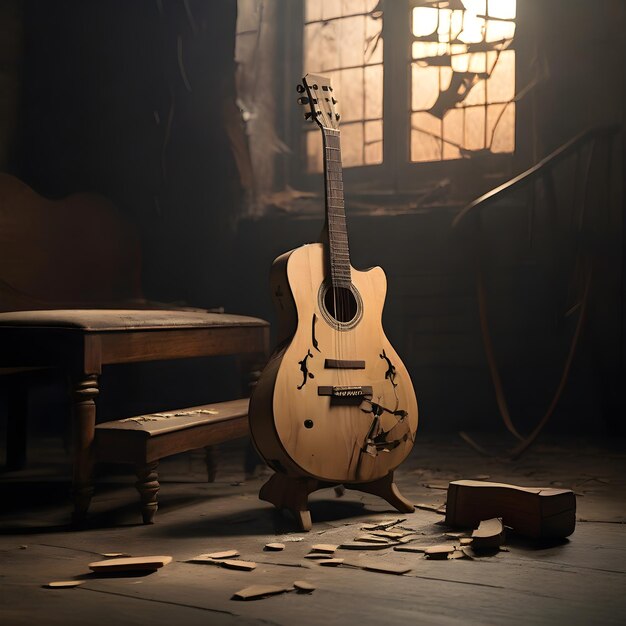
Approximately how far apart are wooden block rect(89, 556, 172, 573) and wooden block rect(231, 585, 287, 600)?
0.31 metres

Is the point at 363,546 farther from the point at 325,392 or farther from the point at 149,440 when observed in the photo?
the point at 149,440

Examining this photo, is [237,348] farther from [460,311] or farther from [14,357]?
[460,311]

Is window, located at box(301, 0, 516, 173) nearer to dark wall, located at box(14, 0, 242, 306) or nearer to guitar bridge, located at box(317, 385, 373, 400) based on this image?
dark wall, located at box(14, 0, 242, 306)

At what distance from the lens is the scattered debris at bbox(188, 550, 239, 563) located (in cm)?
255

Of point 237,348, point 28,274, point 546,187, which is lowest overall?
point 237,348

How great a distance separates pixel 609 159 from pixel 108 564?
11.7 ft

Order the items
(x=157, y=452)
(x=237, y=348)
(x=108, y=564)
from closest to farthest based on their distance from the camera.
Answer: (x=108, y=564)
(x=157, y=452)
(x=237, y=348)

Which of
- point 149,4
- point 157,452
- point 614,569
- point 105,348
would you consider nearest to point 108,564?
point 157,452

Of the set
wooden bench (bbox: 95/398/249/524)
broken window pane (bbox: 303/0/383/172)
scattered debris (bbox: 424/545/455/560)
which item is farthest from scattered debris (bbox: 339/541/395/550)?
broken window pane (bbox: 303/0/383/172)

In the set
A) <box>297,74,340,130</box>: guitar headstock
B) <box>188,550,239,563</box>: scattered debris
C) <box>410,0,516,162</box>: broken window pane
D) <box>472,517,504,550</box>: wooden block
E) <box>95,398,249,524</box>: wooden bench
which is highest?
<box>410,0,516,162</box>: broken window pane

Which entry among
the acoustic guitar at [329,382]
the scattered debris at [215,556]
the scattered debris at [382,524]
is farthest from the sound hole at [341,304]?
the scattered debris at [215,556]

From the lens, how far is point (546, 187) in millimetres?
4910

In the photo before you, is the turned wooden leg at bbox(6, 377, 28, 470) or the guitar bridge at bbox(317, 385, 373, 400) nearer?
the guitar bridge at bbox(317, 385, 373, 400)

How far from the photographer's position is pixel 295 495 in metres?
2.99
